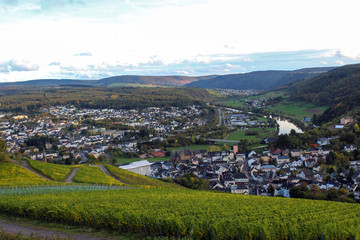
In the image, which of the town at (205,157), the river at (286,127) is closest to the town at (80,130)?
the town at (205,157)

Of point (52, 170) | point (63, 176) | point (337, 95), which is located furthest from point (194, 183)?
point (337, 95)

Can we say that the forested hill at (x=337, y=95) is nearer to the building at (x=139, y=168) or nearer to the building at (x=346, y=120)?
the building at (x=346, y=120)

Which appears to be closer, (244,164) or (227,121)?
(244,164)

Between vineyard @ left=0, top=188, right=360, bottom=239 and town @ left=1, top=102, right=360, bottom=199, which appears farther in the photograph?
town @ left=1, top=102, right=360, bottom=199

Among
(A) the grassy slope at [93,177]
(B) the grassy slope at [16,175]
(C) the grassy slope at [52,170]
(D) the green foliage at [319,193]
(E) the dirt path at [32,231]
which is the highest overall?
(E) the dirt path at [32,231]

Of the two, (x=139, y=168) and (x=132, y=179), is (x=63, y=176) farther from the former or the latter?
(x=139, y=168)

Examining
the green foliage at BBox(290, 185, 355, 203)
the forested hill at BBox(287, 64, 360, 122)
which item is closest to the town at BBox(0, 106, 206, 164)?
the green foliage at BBox(290, 185, 355, 203)

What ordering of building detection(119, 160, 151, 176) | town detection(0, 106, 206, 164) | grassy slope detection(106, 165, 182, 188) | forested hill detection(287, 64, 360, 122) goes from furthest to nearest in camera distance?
1. forested hill detection(287, 64, 360, 122)
2. town detection(0, 106, 206, 164)
3. building detection(119, 160, 151, 176)
4. grassy slope detection(106, 165, 182, 188)

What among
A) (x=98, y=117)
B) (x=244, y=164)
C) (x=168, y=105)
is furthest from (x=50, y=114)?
(x=244, y=164)

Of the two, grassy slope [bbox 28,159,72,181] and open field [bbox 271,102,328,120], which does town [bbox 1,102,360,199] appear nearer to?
grassy slope [bbox 28,159,72,181]

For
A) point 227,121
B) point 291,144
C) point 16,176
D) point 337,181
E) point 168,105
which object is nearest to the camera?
point 16,176

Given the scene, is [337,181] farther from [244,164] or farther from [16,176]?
[16,176]
